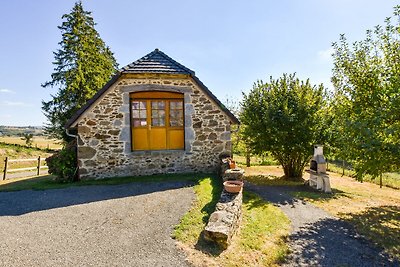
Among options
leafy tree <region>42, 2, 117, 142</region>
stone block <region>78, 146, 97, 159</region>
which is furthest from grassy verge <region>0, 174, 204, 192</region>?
leafy tree <region>42, 2, 117, 142</region>

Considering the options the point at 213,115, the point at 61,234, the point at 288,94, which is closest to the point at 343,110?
the point at 288,94

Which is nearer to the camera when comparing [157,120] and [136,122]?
[136,122]

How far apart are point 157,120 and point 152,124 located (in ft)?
0.86

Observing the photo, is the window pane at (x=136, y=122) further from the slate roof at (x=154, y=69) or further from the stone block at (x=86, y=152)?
the stone block at (x=86, y=152)

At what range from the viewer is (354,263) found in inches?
170

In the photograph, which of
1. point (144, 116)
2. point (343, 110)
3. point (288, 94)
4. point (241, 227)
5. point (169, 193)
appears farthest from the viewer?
point (288, 94)

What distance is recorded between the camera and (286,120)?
1049 cm

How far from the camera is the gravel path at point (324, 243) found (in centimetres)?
437

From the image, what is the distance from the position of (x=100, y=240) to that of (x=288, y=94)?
996 cm

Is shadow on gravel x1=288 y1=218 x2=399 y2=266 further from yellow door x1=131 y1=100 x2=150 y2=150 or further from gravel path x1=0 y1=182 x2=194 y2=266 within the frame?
yellow door x1=131 y1=100 x2=150 y2=150

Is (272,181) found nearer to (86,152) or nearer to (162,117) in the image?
(162,117)

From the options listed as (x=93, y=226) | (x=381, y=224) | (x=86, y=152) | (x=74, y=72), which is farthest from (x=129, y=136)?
(x=74, y=72)

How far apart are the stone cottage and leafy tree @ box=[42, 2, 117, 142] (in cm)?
1054

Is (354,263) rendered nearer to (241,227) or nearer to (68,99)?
(241,227)
